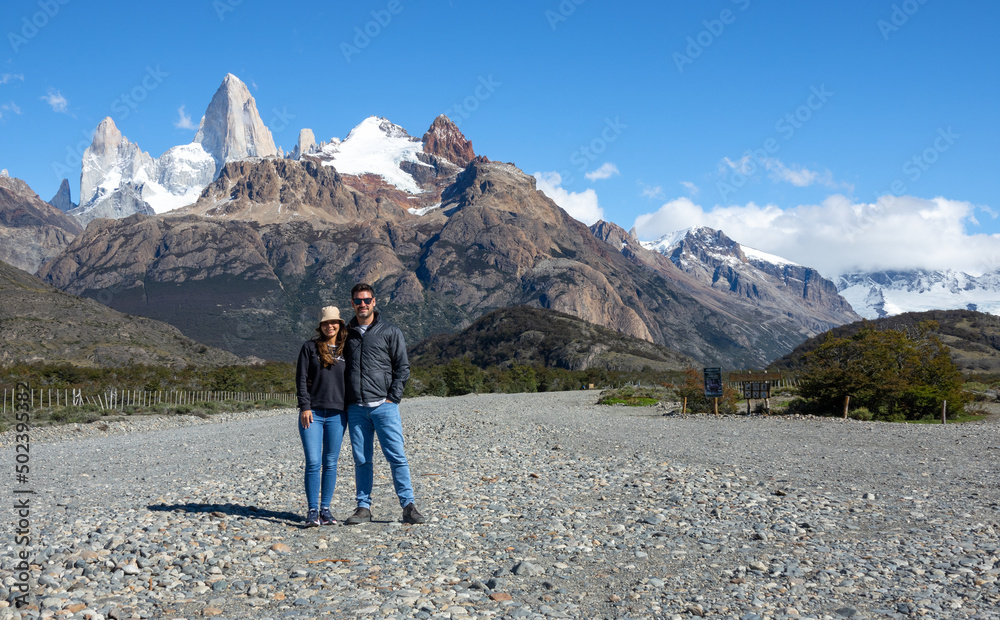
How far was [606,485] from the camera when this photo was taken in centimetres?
1011

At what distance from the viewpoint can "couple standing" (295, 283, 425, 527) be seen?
7215mm

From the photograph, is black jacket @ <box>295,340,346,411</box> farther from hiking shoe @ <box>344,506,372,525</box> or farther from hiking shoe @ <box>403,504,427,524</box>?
hiking shoe @ <box>403,504,427,524</box>

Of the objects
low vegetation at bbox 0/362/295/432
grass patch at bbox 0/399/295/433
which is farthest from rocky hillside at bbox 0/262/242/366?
grass patch at bbox 0/399/295/433

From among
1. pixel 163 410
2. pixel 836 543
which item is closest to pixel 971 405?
pixel 836 543

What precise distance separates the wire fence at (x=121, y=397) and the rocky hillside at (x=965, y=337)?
67.5 m

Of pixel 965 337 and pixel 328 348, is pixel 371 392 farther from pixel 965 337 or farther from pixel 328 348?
pixel 965 337

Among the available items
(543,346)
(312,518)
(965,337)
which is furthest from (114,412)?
(965,337)

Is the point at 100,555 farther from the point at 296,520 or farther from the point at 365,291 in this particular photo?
the point at 365,291

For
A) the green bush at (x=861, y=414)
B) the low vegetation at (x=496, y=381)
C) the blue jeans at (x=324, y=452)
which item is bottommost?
the low vegetation at (x=496, y=381)

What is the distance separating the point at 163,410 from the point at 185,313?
168361mm

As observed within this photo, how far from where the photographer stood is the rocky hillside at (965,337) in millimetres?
88125

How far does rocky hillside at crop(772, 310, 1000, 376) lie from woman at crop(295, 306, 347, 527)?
84359 millimetres

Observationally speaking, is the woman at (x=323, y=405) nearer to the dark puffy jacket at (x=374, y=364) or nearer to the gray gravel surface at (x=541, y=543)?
the dark puffy jacket at (x=374, y=364)

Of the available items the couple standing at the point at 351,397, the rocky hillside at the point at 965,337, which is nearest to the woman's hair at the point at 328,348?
the couple standing at the point at 351,397
